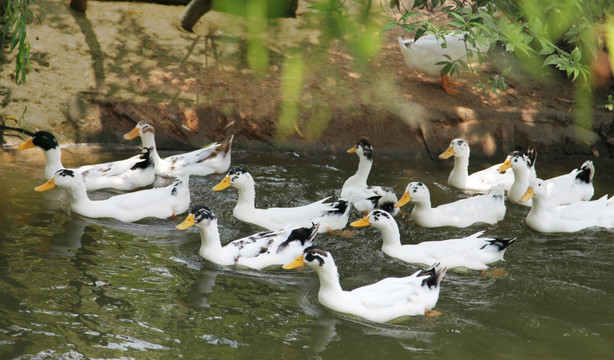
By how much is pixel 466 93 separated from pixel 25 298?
8071mm

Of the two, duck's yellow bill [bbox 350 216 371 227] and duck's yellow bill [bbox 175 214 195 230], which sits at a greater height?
duck's yellow bill [bbox 350 216 371 227]

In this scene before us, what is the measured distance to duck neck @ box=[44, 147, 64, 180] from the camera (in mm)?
9062

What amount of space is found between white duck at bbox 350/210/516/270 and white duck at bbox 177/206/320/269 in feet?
2.74

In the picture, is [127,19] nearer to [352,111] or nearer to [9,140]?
[9,140]

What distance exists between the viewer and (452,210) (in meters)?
8.62

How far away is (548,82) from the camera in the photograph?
13031mm

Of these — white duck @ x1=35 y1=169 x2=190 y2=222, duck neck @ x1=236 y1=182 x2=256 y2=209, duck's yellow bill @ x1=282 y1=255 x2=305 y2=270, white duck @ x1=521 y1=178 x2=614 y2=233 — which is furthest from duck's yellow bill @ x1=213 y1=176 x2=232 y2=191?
white duck @ x1=521 y1=178 x2=614 y2=233

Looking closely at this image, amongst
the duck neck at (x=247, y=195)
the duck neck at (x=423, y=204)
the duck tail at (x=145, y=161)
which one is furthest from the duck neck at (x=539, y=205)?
the duck tail at (x=145, y=161)

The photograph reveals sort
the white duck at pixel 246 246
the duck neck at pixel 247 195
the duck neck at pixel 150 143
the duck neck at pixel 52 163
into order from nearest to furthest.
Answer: the white duck at pixel 246 246 → the duck neck at pixel 247 195 → the duck neck at pixel 52 163 → the duck neck at pixel 150 143

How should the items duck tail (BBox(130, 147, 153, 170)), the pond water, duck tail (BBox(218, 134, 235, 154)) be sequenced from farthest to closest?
1. duck tail (BBox(218, 134, 235, 154))
2. duck tail (BBox(130, 147, 153, 170))
3. the pond water

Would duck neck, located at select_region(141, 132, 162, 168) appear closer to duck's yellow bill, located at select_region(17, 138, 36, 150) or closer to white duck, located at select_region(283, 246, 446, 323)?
duck's yellow bill, located at select_region(17, 138, 36, 150)

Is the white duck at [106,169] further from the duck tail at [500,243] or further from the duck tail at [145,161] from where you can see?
the duck tail at [500,243]

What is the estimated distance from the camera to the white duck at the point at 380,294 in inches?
246

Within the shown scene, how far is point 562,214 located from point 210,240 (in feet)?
13.4
